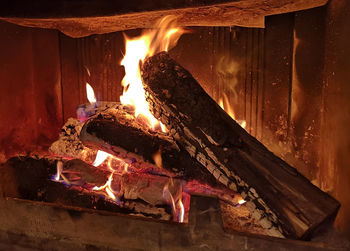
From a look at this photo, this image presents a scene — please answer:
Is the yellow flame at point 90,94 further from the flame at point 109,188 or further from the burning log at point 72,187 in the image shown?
the flame at point 109,188

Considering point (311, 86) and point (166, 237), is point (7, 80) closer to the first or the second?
point (166, 237)

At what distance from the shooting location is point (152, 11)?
5.02 ft

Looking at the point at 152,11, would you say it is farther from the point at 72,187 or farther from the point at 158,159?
the point at 72,187

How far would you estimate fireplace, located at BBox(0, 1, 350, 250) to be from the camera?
1.18 metres

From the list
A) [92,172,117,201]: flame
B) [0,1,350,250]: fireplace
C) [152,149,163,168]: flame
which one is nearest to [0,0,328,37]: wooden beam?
[0,1,350,250]: fireplace

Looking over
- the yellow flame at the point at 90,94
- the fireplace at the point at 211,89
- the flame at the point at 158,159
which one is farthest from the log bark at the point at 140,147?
the yellow flame at the point at 90,94

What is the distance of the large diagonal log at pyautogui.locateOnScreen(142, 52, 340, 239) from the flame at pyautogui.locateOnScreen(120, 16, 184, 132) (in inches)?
14.6

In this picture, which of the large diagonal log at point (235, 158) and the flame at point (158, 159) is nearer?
the large diagonal log at point (235, 158)

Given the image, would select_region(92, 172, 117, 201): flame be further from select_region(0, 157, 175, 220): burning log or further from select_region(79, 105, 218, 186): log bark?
select_region(79, 105, 218, 186): log bark

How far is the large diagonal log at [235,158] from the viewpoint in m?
1.16

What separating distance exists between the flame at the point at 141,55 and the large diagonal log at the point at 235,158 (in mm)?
371

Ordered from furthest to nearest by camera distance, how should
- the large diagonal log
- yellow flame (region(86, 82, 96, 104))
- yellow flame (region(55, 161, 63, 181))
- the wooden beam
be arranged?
yellow flame (region(86, 82, 96, 104))
yellow flame (region(55, 161, 63, 181))
the wooden beam
the large diagonal log

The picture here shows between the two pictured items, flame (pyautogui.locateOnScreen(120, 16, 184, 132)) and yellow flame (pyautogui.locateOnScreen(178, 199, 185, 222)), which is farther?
flame (pyautogui.locateOnScreen(120, 16, 184, 132))

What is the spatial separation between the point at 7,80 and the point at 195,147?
1.51 m
